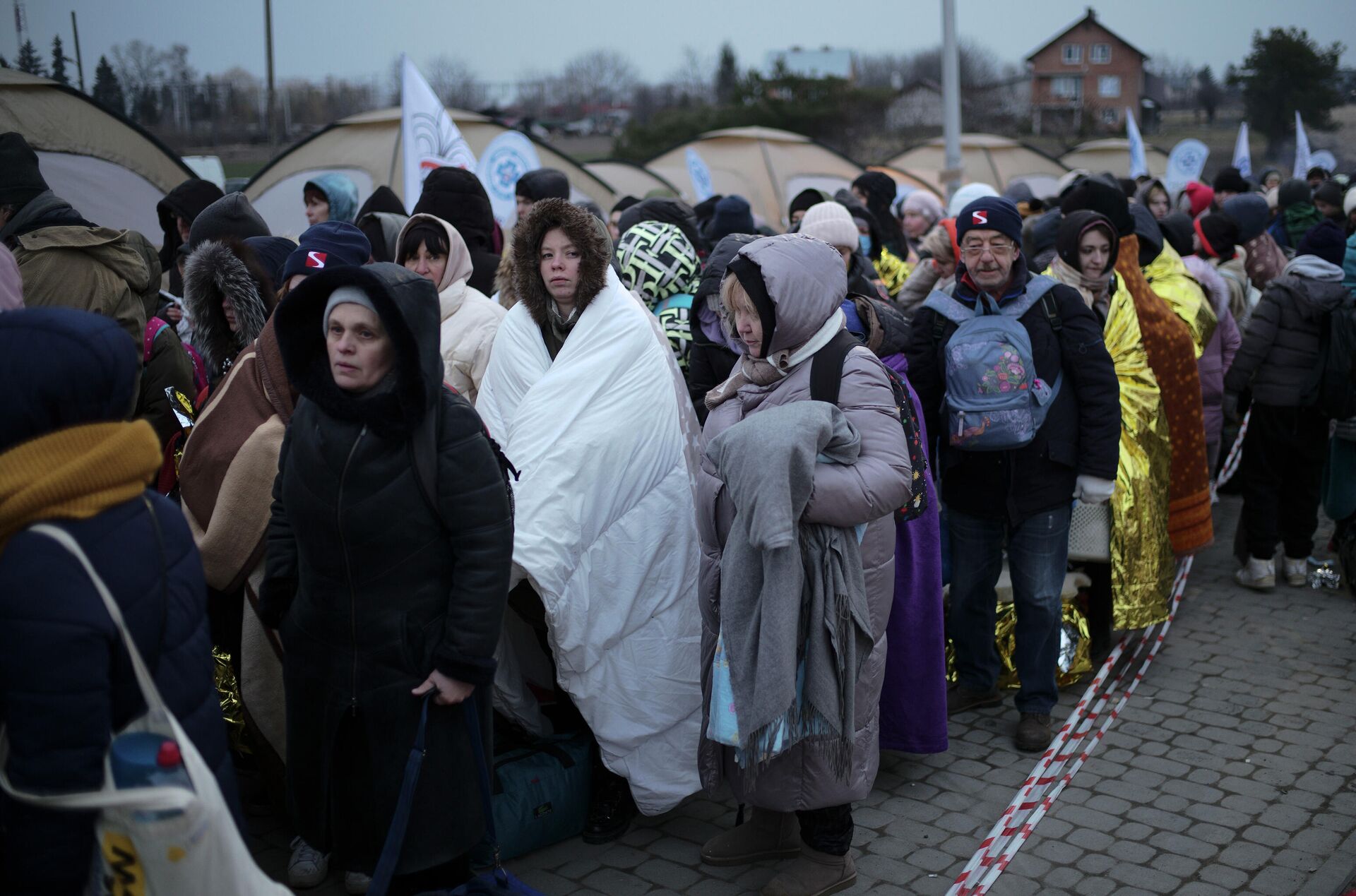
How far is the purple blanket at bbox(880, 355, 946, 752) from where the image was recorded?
4.01 metres

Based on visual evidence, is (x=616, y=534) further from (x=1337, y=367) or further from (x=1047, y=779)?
(x=1337, y=367)

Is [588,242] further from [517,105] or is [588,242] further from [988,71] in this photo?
[988,71]

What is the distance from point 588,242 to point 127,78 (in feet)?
40.3

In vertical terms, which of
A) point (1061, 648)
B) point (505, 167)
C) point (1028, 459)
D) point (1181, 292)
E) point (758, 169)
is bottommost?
point (1061, 648)

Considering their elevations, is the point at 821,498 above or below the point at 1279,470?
above

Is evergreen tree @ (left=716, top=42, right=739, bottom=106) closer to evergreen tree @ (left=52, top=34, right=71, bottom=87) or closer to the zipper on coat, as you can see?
evergreen tree @ (left=52, top=34, right=71, bottom=87)

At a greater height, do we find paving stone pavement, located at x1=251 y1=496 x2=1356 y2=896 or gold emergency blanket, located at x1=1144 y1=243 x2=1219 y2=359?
gold emergency blanket, located at x1=1144 y1=243 x2=1219 y2=359

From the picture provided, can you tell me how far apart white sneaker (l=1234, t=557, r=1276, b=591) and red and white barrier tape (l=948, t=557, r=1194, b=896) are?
977 mm

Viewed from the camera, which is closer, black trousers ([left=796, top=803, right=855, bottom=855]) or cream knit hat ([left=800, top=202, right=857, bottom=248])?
black trousers ([left=796, top=803, right=855, bottom=855])

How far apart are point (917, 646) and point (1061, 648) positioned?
1.25 m

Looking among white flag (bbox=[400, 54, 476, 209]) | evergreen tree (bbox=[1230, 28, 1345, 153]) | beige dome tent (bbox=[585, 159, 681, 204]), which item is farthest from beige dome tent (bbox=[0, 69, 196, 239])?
evergreen tree (bbox=[1230, 28, 1345, 153])

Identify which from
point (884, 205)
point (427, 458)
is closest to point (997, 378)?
point (427, 458)

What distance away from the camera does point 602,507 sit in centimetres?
367

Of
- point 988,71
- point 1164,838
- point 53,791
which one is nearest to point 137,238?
point 53,791
